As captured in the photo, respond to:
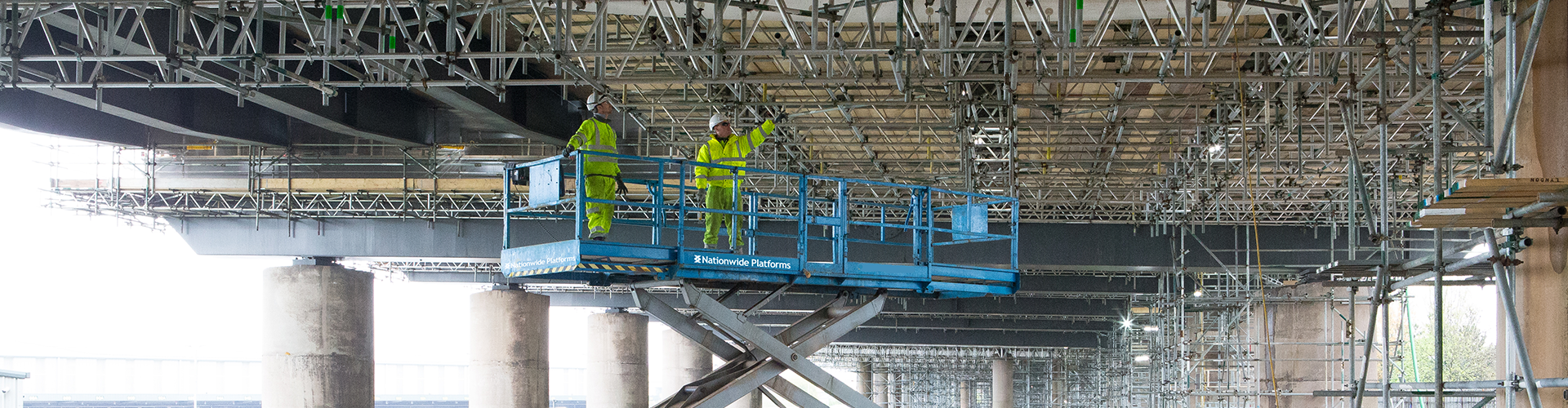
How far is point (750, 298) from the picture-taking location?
47062mm

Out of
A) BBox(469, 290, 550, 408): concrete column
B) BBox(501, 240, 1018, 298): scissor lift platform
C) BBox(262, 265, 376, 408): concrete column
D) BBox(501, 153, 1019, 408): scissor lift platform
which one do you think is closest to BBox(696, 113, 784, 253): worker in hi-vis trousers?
BBox(501, 153, 1019, 408): scissor lift platform

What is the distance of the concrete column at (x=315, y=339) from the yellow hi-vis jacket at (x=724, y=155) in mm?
16763

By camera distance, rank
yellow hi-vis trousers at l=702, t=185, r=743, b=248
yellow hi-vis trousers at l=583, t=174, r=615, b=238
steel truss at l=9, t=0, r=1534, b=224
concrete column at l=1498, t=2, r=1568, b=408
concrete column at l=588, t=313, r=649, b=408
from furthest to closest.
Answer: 1. concrete column at l=588, t=313, r=649, b=408
2. steel truss at l=9, t=0, r=1534, b=224
3. yellow hi-vis trousers at l=702, t=185, r=743, b=248
4. yellow hi-vis trousers at l=583, t=174, r=615, b=238
5. concrete column at l=1498, t=2, r=1568, b=408

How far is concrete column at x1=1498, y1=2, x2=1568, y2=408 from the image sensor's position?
8.80 meters

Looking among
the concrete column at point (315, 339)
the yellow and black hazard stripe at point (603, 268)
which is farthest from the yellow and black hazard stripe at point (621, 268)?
the concrete column at point (315, 339)

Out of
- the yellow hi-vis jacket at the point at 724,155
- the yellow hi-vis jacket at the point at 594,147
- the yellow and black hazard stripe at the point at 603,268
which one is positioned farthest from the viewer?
the yellow hi-vis jacket at the point at 724,155

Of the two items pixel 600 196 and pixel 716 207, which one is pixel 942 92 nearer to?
pixel 716 207

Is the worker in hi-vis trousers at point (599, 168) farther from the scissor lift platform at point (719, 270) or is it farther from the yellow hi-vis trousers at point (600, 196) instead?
the scissor lift platform at point (719, 270)

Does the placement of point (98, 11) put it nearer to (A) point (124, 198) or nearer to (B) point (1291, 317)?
(A) point (124, 198)

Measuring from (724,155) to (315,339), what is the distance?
17181 millimetres

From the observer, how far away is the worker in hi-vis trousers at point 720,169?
494 inches

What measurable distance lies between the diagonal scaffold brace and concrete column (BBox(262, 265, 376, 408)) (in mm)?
16501

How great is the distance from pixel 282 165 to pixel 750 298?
21.7 meters

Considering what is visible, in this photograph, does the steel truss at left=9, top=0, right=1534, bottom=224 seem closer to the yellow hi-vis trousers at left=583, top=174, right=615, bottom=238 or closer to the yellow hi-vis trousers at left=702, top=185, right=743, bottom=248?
the yellow hi-vis trousers at left=702, top=185, right=743, bottom=248
